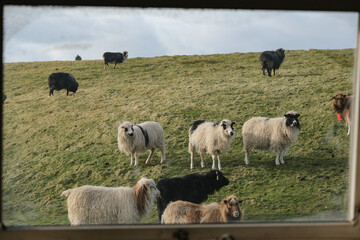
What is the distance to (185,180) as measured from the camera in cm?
359

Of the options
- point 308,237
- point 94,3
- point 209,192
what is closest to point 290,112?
point 209,192

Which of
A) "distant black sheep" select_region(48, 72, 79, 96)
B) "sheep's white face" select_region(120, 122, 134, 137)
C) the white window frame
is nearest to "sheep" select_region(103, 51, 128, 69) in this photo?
"distant black sheep" select_region(48, 72, 79, 96)

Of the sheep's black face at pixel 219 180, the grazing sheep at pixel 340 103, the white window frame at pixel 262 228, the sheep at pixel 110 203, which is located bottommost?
the sheep at pixel 110 203

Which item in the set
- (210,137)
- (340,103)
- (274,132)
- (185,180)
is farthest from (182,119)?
(340,103)

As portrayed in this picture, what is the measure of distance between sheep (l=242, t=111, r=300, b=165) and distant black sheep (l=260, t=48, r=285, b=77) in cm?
56

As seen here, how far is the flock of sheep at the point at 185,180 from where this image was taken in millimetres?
2961

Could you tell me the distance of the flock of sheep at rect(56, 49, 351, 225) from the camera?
117 inches

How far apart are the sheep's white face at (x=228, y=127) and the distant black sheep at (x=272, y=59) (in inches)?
25.6

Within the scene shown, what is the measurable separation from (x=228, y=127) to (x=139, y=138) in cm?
92

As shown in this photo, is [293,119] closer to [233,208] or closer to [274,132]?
[274,132]

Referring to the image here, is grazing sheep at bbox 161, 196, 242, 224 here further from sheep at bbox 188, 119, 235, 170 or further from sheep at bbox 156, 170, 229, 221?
sheep at bbox 188, 119, 235, 170

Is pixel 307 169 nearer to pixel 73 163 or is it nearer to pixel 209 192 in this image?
pixel 209 192

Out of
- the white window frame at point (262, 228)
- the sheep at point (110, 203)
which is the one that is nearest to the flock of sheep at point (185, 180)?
the sheep at point (110, 203)

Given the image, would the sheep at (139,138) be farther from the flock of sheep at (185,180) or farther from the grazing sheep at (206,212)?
the grazing sheep at (206,212)
